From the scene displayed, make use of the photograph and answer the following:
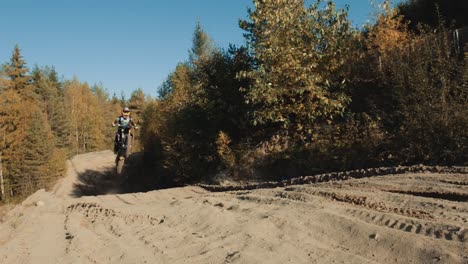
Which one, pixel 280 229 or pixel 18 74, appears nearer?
pixel 280 229

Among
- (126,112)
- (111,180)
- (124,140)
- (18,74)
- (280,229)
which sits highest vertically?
(18,74)

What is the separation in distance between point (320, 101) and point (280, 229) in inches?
365

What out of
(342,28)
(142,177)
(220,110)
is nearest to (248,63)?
(220,110)

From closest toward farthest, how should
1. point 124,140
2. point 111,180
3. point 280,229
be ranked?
point 280,229, point 124,140, point 111,180

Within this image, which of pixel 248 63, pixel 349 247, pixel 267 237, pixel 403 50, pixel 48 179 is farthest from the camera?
pixel 48 179

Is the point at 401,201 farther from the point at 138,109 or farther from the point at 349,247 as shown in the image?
the point at 138,109

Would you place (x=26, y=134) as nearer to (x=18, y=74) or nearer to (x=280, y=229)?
(x=18, y=74)

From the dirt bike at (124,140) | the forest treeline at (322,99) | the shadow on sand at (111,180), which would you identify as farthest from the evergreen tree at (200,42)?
the dirt bike at (124,140)

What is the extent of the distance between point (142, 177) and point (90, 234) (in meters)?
28.1

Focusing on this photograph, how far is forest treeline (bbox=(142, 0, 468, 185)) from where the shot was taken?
1070 centimetres

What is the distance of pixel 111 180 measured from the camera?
1672 inches

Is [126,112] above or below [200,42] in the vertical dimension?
below

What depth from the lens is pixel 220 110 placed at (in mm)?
18312

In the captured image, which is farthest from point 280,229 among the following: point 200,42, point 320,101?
point 200,42
